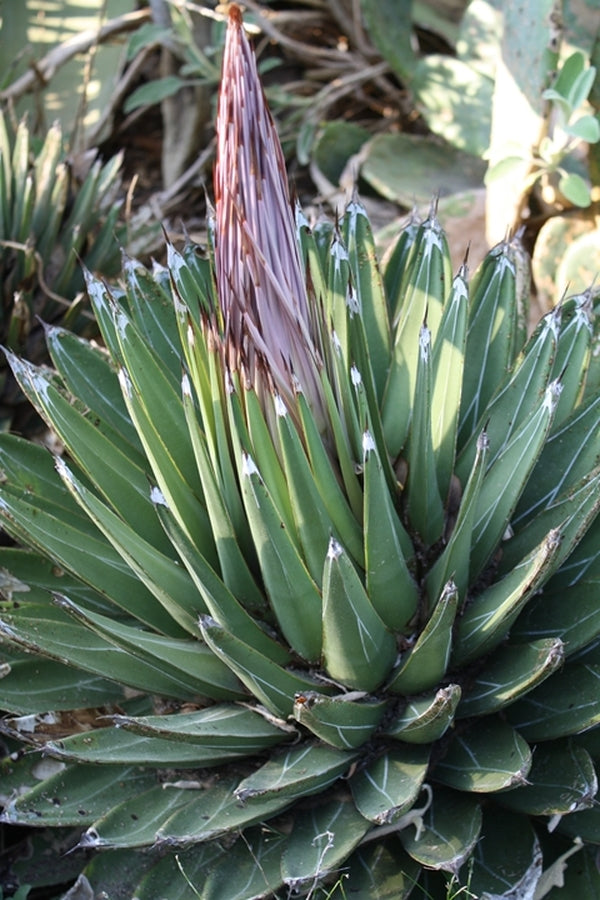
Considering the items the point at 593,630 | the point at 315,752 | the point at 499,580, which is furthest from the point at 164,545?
the point at 593,630

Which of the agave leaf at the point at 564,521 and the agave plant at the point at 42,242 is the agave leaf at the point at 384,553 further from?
the agave plant at the point at 42,242

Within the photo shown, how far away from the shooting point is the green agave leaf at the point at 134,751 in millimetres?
1641

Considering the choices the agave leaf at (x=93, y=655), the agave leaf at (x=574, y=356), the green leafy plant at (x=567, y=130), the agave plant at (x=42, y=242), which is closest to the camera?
the agave leaf at (x=93, y=655)

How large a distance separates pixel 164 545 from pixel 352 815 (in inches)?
22.7

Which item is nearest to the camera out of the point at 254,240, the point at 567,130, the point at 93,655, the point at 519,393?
the point at 254,240

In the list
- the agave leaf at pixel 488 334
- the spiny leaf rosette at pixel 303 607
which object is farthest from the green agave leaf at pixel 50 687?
the agave leaf at pixel 488 334

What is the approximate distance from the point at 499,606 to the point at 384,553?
0.20m

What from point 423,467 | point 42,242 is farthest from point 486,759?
point 42,242

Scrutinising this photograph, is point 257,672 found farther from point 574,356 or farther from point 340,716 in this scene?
point 574,356

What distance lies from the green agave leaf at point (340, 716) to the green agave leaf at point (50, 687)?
1.62 ft

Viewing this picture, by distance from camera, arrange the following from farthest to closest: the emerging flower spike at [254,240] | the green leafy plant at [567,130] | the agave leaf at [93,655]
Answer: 1. the green leafy plant at [567,130]
2. the agave leaf at [93,655]
3. the emerging flower spike at [254,240]

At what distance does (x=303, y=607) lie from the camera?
164 cm

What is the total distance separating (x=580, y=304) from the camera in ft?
6.62

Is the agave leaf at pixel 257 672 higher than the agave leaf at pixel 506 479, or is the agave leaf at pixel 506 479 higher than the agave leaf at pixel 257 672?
the agave leaf at pixel 506 479
